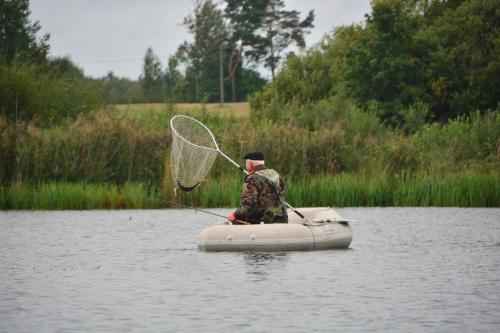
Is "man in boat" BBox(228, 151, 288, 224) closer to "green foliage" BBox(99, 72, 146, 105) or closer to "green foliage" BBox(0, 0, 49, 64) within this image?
"green foliage" BBox(0, 0, 49, 64)

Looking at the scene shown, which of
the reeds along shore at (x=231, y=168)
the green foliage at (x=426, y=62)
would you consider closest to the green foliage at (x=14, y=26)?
the green foliage at (x=426, y=62)

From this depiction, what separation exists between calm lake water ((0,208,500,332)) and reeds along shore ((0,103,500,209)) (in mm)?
→ 3593

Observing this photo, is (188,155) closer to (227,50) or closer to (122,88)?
(227,50)

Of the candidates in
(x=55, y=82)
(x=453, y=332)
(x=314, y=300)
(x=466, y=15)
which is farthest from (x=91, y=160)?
(x=466, y=15)

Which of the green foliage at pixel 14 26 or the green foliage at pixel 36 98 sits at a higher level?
the green foliage at pixel 14 26

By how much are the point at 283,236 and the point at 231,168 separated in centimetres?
1110

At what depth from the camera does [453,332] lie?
11609mm

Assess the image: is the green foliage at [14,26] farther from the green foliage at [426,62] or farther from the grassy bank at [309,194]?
the grassy bank at [309,194]

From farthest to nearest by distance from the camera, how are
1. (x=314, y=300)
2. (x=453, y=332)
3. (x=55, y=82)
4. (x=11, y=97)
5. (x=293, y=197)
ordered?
1. (x=55, y=82)
2. (x=11, y=97)
3. (x=293, y=197)
4. (x=314, y=300)
5. (x=453, y=332)

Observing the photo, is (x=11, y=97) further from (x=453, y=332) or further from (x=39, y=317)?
(x=453, y=332)

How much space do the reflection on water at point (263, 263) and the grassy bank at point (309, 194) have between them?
29.2ft

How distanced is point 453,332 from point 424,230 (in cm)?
1127

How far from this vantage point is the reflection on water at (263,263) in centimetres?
1634

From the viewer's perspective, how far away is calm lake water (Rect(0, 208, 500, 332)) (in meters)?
12.4
